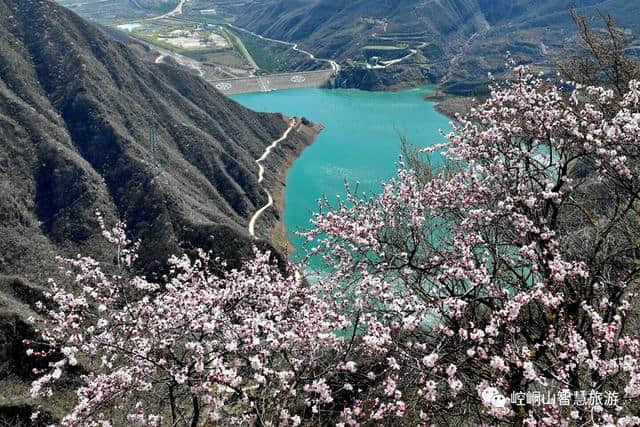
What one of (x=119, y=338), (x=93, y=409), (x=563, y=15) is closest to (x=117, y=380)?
(x=93, y=409)

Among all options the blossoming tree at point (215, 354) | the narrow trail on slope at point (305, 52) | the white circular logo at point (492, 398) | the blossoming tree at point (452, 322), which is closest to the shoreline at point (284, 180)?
the blossoming tree at point (215, 354)

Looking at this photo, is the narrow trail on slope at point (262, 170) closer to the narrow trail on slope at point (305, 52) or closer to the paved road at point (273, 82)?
the paved road at point (273, 82)

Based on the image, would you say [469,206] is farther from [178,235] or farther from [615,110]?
[178,235]

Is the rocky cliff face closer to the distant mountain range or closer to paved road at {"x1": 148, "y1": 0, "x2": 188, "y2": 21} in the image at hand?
the distant mountain range

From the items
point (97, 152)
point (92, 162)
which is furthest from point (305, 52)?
point (92, 162)

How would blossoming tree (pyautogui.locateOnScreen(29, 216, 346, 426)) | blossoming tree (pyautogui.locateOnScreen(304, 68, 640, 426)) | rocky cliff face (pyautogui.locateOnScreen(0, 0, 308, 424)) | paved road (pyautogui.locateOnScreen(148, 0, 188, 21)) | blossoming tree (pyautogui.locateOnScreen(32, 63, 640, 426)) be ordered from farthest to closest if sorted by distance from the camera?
paved road (pyautogui.locateOnScreen(148, 0, 188, 21)) < rocky cliff face (pyautogui.locateOnScreen(0, 0, 308, 424)) < blossoming tree (pyautogui.locateOnScreen(29, 216, 346, 426)) < blossoming tree (pyautogui.locateOnScreen(32, 63, 640, 426)) < blossoming tree (pyautogui.locateOnScreen(304, 68, 640, 426))

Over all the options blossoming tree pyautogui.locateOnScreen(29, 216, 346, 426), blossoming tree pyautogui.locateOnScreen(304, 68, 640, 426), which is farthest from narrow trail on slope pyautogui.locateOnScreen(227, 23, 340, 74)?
blossoming tree pyautogui.locateOnScreen(29, 216, 346, 426)
